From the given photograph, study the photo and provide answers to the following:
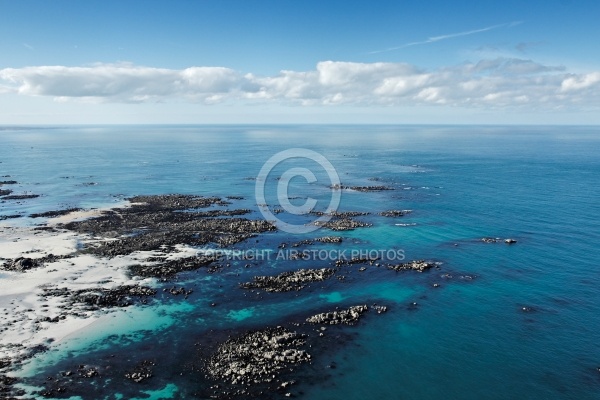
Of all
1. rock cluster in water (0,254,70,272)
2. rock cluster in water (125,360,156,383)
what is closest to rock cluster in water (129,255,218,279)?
rock cluster in water (0,254,70,272)

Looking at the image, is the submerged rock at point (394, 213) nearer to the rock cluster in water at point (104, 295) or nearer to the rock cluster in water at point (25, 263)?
the rock cluster in water at point (104, 295)

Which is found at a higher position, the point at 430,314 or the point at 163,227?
the point at 163,227

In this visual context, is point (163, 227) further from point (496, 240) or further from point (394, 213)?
point (496, 240)

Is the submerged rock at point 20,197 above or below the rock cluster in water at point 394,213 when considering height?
below

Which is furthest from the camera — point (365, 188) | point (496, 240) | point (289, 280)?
point (365, 188)

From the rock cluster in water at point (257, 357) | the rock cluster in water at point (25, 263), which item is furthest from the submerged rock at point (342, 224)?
the rock cluster in water at point (25, 263)

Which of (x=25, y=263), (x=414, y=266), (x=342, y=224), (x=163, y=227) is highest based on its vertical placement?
(x=342, y=224)

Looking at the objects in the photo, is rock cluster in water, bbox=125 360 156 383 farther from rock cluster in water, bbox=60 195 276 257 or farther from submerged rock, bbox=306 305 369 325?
rock cluster in water, bbox=60 195 276 257

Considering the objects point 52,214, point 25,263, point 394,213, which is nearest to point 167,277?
point 25,263
